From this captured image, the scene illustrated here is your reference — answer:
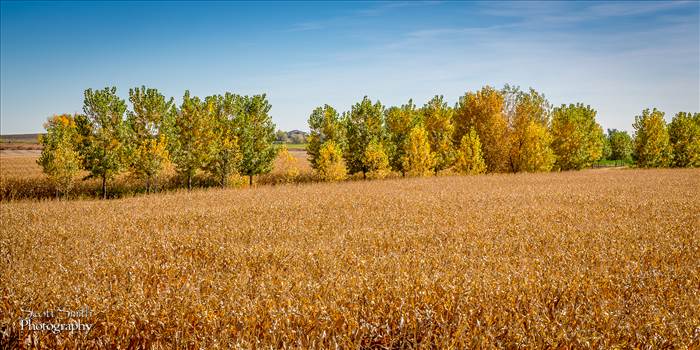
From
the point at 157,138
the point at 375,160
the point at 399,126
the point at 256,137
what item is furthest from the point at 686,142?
the point at 157,138

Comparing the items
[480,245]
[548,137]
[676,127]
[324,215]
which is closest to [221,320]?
[480,245]

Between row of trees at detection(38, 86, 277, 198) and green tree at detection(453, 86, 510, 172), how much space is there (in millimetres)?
21016

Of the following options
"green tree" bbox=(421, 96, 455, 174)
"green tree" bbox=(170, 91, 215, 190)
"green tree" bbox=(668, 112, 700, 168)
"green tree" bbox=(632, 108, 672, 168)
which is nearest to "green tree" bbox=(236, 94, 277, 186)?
"green tree" bbox=(170, 91, 215, 190)

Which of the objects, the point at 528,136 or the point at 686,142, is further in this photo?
the point at 686,142

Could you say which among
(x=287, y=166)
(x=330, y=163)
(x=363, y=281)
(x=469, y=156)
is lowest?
(x=363, y=281)

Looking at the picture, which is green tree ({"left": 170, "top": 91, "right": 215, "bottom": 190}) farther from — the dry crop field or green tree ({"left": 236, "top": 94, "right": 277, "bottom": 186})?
the dry crop field

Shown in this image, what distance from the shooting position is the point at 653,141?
1869 inches

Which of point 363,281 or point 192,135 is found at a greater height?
point 192,135

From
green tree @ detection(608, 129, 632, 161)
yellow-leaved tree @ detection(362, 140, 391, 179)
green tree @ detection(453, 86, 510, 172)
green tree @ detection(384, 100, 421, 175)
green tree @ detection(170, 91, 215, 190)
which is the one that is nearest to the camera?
green tree @ detection(170, 91, 215, 190)

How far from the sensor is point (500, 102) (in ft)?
127

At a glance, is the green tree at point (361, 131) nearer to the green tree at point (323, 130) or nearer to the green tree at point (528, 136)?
the green tree at point (323, 130)

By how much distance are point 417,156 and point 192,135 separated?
18.5m

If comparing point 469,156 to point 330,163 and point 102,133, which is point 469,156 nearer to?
point 330,163

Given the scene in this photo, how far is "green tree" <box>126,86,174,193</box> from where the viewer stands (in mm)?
26391
